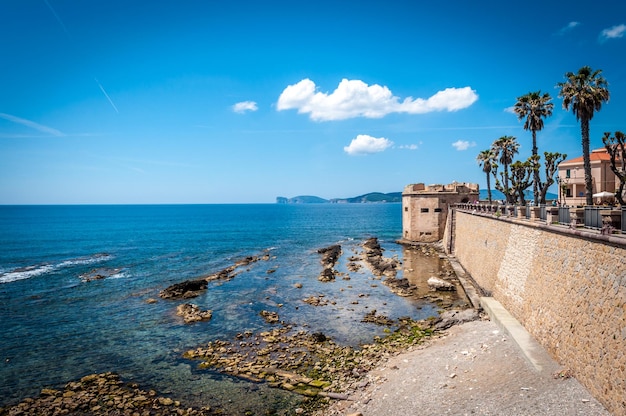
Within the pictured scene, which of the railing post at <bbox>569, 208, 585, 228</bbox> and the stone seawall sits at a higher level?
the railing post at <bbox>569, 208, 585, 228</bbox>

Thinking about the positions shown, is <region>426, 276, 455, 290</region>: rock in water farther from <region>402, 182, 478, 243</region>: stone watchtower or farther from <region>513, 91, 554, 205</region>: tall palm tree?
<region>402, 182, 478, 243</region>: stone watchtower

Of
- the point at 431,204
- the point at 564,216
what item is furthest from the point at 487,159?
the point at 564,216

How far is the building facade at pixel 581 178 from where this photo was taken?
35062 mm

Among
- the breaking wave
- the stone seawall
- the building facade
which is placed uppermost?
the building facade

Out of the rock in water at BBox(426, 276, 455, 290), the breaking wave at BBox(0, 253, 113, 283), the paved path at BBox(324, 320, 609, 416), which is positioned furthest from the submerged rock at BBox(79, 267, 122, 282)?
the paved path at BBox(324, 320, 609, 416)

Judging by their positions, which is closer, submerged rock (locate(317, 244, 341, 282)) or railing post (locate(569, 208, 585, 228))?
railing post (locate(569, 208, 585, 228))

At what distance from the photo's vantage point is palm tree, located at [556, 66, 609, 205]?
24.0 m

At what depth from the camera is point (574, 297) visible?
12.6 m

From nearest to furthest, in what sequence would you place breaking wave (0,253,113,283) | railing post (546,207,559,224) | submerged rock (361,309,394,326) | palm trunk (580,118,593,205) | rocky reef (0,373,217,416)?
rocky reef (0,373,217,416)
railing post (546,207,559,224)
submerged rock (361,309,394,326)
palm trunk (580,118,593,205)
breaking wave (0,253,113,283)

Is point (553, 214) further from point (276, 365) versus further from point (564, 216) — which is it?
point (276, 365)

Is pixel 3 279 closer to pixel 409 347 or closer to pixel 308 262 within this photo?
pixel 308 262

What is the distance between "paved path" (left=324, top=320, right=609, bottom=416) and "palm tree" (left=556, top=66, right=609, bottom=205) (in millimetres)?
16518

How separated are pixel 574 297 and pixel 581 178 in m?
32.4

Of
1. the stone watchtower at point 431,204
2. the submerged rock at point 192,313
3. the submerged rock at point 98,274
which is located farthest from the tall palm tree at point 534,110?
the submerged rock at point 98,274
